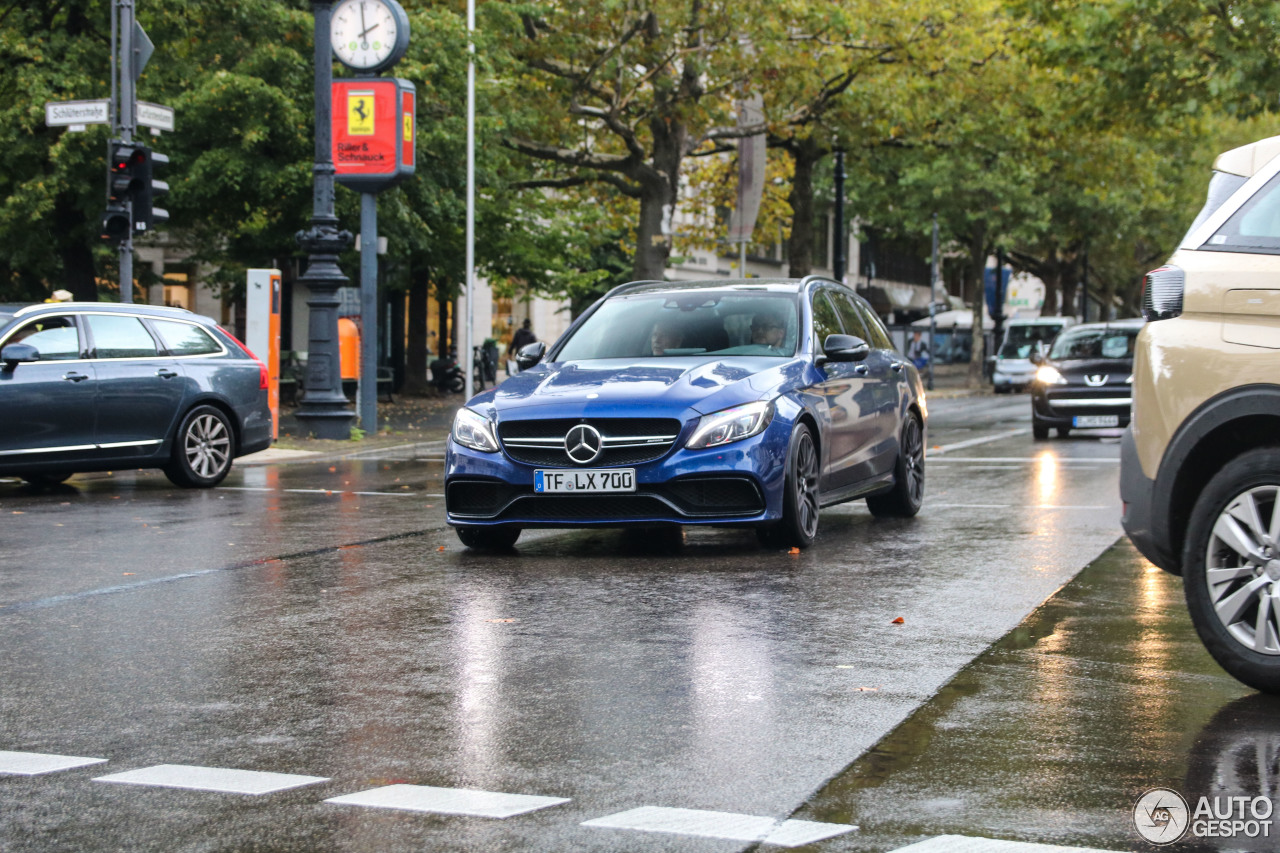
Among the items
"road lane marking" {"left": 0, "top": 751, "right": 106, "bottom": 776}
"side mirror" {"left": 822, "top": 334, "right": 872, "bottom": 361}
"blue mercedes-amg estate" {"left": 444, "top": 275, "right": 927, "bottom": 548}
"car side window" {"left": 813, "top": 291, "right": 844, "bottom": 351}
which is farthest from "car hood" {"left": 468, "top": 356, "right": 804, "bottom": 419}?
"road lane marking" {"left": 0, "top": 751, "right": 106, "bottom": 776}

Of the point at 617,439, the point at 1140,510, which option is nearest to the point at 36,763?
the point at 1140,510

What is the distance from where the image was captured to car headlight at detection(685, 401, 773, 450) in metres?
9.25

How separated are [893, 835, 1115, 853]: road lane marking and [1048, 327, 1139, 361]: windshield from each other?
2018 cm

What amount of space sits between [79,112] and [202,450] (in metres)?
5.18

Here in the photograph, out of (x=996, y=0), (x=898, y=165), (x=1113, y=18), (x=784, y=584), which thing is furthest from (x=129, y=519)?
(x=898, y=165)

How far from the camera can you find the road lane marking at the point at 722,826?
13.4 feet

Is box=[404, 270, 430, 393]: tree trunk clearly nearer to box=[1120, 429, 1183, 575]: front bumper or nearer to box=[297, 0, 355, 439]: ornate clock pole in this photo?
box=[297, 0, 355, 439]: ornate clock pole

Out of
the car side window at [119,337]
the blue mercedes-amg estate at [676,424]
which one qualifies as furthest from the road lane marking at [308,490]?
the blue mercedes-amg estate at [676,424]

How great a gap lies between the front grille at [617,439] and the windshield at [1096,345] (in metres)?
15.5

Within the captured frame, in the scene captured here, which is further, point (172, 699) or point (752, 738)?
point (172, 699)

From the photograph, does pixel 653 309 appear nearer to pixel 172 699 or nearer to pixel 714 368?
pixel 714 368

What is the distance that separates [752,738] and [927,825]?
1.05 metres

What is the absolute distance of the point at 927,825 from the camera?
164 inches

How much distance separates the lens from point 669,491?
9.23 metres
